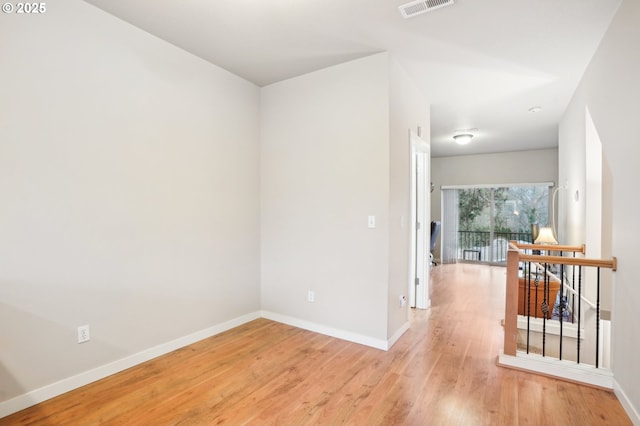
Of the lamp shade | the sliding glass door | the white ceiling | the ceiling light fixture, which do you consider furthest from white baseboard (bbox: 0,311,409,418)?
the sliding glass door

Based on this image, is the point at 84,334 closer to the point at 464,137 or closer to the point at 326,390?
the point at 326,390

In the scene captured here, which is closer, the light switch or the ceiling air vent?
the ceiling air vent

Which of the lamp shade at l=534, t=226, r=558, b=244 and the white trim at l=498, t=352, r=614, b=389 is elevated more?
the lamp shade at l=534, t=226, r=558, b=244

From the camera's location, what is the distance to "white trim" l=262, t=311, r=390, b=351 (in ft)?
9.84

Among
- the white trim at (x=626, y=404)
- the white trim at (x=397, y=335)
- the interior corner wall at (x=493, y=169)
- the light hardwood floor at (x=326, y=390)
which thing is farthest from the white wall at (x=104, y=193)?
the interior corner wall at (x=493, y=169)

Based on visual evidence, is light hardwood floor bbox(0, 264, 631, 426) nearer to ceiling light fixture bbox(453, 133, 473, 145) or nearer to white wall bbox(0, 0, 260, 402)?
white wall bbox(0, 0, 260, 402)

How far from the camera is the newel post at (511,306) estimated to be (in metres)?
2.66

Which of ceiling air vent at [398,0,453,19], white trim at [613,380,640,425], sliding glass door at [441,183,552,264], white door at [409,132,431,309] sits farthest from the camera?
sliding glass door at [441,183,552,264]

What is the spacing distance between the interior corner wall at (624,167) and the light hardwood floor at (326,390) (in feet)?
0.83

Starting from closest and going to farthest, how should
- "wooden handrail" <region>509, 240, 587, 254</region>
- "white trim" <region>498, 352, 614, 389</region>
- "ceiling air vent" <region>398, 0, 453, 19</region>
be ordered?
"ceiling air vent" <region>398, 0, 453, 19</region> → "white trim" <region>498, 352, 614, 389</region> → "wooden handrail" <region>509, 240, 587, 254</region>

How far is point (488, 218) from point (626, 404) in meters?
6.58

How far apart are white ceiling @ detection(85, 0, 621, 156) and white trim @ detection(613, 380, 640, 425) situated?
261 centimetres

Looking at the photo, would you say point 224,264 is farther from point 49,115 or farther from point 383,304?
point 49,115

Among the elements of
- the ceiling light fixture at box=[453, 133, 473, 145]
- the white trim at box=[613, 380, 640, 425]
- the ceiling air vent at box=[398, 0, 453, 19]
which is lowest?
the white trim at box=[613, 380, 640, 425]
